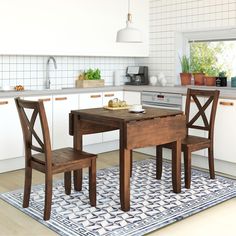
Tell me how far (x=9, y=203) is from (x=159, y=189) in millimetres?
1368

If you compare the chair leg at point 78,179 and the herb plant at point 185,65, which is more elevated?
the herb plant at point 185,65

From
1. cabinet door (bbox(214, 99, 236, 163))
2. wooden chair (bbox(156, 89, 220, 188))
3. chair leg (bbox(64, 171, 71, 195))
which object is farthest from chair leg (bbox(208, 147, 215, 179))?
chair leg (bbox(64, 171, 71, 195))

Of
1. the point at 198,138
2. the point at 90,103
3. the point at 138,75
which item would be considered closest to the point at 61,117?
the point at 90,103

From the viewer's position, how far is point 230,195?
353 centimetres

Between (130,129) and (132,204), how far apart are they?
2.21ft

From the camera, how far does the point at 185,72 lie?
528cm

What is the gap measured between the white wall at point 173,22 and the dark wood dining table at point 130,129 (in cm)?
180

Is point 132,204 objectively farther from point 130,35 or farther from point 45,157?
point 130,35

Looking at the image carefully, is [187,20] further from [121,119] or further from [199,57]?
[121,119]

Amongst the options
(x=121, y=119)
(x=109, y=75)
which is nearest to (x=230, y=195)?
(x=121, y=119)

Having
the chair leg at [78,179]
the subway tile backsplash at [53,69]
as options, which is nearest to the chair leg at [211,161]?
the chair leg at [78,179]

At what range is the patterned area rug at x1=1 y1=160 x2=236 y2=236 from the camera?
2.84m

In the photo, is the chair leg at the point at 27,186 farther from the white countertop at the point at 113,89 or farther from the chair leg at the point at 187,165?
the chair leg at the point at 187,165

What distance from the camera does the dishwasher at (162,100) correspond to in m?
4.64
